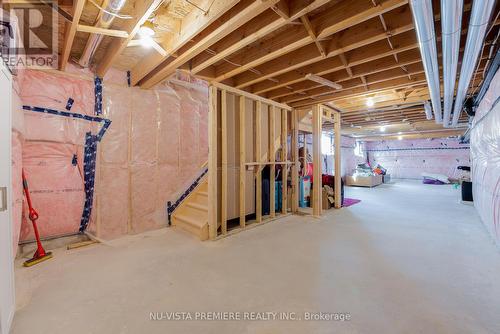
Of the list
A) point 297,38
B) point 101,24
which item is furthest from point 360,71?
point 101,24

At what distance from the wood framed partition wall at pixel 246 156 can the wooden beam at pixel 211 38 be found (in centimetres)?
70

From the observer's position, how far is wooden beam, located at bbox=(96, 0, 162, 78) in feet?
5.67

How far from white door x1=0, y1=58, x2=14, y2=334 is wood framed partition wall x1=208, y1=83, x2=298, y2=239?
200cm

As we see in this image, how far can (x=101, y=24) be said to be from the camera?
6.44 feet

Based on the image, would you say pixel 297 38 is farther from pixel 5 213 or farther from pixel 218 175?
pixel 5 213

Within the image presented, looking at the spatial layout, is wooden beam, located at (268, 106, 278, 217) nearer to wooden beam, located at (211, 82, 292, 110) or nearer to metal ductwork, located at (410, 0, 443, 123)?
wooden beam, located at (211, 82, 292, 110)

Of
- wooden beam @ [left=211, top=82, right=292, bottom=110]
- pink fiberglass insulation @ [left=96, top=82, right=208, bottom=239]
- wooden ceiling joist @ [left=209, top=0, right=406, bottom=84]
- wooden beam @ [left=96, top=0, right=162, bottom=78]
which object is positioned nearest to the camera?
wooden beam @ [left=96, top=0, right=162, bottom=78]

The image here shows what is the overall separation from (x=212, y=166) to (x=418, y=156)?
514 inches

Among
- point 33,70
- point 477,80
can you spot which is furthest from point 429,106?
point 33,70

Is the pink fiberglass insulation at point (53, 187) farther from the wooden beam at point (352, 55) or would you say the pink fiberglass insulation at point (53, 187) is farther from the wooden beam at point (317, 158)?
the wooden beam at point (317, 158)

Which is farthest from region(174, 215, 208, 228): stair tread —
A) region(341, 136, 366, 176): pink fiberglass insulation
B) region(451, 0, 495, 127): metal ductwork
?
region(341, 136, 366, 176): pink fiberglass insulation

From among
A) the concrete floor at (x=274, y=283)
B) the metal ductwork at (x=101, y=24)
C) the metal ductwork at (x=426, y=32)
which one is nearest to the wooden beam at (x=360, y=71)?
the metal ductwork at (x=426, y=32)

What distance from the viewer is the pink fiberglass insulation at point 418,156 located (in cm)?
1091
